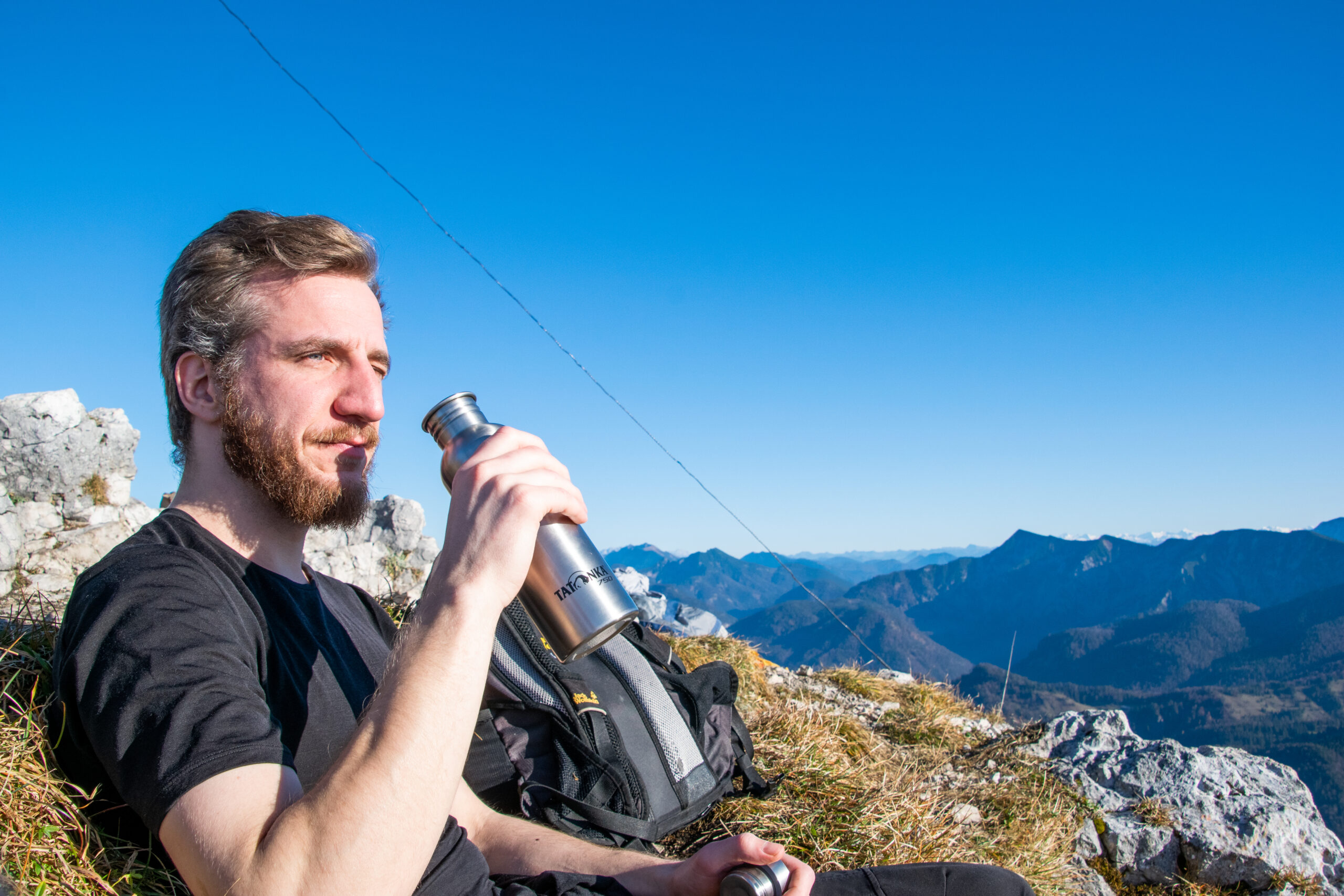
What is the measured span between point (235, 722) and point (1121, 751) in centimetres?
747

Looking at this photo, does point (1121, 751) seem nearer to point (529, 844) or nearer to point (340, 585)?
point (529, 844)

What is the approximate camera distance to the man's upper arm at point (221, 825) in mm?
1337

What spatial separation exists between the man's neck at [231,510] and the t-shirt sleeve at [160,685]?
1.34ft

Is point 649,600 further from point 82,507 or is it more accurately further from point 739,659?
point 82,507

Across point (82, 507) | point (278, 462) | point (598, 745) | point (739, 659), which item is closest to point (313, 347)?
point (278, 462)

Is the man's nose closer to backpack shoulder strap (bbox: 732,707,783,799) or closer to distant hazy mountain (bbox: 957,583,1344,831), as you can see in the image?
backpack shoulder strap (bbox: 732,707,783,799)

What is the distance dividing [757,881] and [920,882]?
0.74 meters

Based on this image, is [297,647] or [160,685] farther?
[297,647]

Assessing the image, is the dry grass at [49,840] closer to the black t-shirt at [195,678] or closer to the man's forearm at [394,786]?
the black t-shirt at [195,678]

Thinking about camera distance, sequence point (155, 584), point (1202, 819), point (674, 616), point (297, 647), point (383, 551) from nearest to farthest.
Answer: point (155, 584)
point (297, 647)
point (1202, 819)
point (383, 551)
point (674, 616)

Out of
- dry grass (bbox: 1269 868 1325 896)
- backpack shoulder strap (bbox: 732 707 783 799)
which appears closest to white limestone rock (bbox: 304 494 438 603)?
backpack shoulder strap (bbox: 732 707 783 799)

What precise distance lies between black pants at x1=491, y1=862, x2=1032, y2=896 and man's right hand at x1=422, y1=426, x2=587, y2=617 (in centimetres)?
119

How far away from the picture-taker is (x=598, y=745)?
3.72 metres

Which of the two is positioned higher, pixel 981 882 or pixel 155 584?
pixel 155 584
